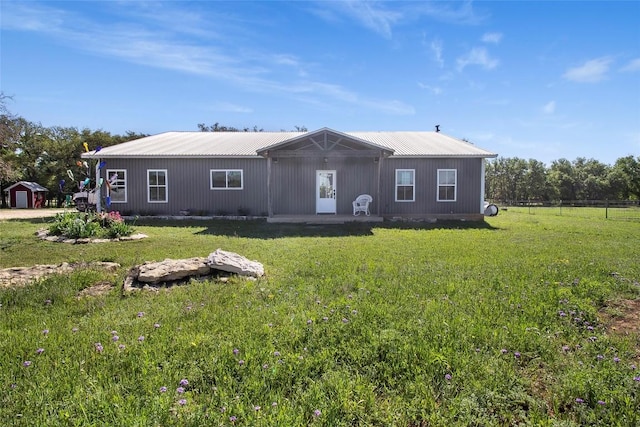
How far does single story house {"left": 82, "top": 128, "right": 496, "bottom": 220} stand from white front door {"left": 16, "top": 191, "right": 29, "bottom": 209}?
19039 millimetres

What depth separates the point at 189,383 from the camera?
254 cm

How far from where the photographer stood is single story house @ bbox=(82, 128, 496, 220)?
15.3 meters

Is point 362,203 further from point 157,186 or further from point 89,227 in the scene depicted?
point 89,227

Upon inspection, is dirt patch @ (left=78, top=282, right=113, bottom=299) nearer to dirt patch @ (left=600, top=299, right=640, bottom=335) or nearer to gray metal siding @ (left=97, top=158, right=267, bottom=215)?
dirt patch @ (left=600, top=299, right=640, bottom=335)

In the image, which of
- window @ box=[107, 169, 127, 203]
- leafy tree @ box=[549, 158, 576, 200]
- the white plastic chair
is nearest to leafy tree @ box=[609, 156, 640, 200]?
leafy tree @ box=[549, 158, 576, 200]

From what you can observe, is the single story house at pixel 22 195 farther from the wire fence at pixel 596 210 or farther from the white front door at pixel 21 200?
the wire fence at pixel 596 210

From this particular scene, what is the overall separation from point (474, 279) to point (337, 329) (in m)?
2.79

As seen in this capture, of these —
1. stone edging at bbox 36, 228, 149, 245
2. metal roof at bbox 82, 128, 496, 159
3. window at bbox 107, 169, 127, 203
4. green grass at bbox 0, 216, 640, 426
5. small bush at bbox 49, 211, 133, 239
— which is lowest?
green grass at bbox 0, 216, 640, 426

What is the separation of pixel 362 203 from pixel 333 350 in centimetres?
1223

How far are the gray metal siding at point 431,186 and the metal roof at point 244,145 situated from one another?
0.42m

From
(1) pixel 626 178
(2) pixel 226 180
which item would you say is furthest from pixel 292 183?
(1) pixel 626 178

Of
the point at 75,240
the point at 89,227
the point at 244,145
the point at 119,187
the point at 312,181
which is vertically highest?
the point at 244,145

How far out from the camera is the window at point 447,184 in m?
15.3

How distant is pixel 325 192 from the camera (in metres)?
15.5
